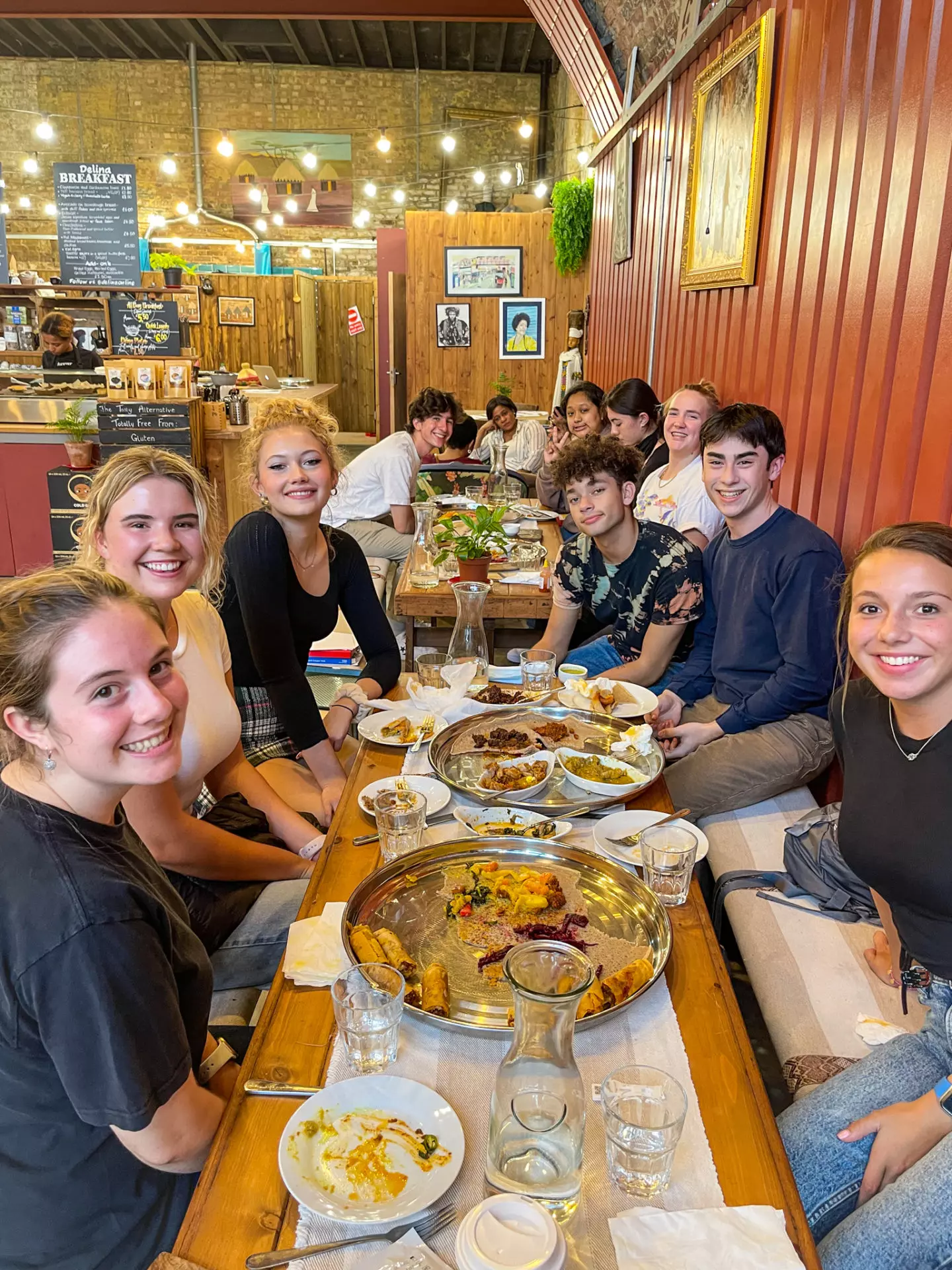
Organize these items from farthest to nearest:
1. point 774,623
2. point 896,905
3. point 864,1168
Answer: point 774,623 → point 896,905 → point 864,1168

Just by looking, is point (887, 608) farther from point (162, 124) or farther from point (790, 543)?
point (162, 124)

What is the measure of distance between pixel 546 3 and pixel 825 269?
19.1ft

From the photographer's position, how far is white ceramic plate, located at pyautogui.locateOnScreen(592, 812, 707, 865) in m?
1.58

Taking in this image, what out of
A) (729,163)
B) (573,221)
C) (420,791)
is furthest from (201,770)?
(573,221)

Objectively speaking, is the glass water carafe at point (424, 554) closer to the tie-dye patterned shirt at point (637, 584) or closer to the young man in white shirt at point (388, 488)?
the tie-dye patterned shirt at point (637, 584)

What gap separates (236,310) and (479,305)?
5218 millimetres

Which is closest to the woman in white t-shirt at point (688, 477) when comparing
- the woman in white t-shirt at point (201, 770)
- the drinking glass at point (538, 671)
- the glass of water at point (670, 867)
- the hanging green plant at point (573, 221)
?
the drinking glass at point (538, 671)

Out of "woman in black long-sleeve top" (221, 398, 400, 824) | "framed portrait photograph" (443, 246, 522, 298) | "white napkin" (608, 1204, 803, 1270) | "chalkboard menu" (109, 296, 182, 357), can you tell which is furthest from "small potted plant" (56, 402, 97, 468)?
"white napkin" (608, 1204, 803, 1270)

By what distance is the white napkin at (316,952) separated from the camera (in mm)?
1309

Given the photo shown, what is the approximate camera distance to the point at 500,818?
1714mm

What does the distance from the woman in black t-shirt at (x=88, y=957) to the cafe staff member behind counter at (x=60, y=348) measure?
8.52m

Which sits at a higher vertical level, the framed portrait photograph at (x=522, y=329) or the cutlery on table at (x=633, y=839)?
the framed portrait photograph at (x=522, y=329)

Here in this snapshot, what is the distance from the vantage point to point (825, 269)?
118 inches

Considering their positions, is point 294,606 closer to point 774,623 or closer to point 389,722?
point 389,722
